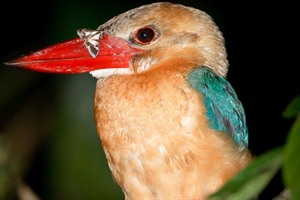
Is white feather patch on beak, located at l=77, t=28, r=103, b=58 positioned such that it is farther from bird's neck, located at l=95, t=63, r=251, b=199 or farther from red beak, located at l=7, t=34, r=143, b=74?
bird's neck, located at l=95, t=63, r=251, b=199

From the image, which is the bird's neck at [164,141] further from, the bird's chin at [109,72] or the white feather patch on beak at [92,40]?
the white feather patch on beak at [92,40]

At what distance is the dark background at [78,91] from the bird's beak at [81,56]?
2.68ft

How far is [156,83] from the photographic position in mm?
3297

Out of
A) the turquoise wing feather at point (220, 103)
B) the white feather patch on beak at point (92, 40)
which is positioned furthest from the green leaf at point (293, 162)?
the white feather patch on beak at point (92, 40)

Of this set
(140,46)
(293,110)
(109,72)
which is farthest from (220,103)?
(293,110)

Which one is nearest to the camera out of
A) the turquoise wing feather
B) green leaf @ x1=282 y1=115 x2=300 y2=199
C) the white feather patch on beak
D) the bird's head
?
green leaf @ x1=282 y1=115 x2=300 y2=199

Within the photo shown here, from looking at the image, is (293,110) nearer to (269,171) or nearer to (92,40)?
(269,171)

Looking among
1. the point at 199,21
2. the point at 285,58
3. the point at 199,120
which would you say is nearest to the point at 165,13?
the point at 199,21

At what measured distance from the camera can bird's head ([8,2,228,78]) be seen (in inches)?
141

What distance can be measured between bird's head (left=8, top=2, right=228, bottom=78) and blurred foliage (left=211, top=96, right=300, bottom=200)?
Result: 211 centimetres

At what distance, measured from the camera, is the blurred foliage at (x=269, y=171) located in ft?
4.48

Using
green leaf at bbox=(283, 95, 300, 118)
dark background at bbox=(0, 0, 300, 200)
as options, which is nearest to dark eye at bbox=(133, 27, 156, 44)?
dark background at bbox=(0, 0, 300, 200)

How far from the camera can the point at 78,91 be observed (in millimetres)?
4980

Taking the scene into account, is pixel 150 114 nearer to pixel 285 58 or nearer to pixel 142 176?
pixel 142 176
